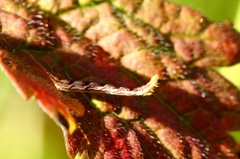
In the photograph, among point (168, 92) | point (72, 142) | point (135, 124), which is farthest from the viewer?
point (168, 92)

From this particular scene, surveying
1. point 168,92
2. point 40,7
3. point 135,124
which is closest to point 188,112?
point 168,92

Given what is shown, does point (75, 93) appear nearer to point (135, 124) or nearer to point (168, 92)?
point (135, 124)

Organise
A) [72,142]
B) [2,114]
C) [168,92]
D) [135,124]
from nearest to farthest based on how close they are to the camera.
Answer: [72,142]
[135,124]
[168,92]
[2,114]

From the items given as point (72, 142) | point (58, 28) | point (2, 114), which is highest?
point (58, 28)

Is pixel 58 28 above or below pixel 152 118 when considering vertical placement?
above

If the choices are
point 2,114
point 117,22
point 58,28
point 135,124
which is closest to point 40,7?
point 58,28

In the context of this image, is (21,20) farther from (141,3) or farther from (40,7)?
(141,3)

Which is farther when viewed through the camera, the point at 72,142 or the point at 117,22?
the point at 117,22
